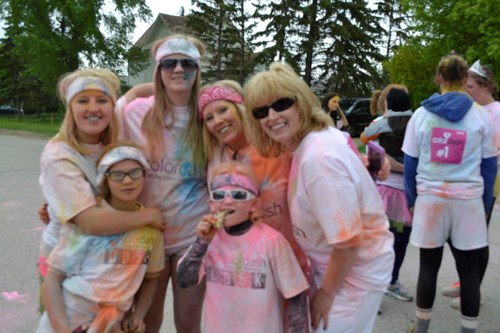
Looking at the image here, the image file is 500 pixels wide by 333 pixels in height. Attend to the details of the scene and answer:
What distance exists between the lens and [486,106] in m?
3.73

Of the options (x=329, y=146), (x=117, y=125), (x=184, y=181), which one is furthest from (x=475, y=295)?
(x=117, y=125)

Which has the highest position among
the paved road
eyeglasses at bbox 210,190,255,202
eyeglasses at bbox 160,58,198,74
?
eyeglasses at bbox 160,58,198,74

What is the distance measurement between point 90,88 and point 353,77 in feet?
87.6

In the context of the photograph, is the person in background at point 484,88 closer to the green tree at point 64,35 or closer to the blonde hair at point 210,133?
the blonde hair at point 210,133

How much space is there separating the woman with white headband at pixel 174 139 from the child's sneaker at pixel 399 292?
96.0 inches

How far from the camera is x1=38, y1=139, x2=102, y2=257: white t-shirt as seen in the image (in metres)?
2.05

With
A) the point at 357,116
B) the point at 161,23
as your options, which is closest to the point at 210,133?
the point at 357,116

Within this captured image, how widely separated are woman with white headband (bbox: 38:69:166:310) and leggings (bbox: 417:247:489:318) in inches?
79.8

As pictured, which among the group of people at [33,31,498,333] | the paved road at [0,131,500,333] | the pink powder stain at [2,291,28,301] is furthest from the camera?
the pink powder stain at [2,291,28,301]

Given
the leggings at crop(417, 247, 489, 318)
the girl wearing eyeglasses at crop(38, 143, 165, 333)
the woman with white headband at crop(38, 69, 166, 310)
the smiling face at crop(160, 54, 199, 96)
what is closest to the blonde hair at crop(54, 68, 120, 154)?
the woman with white headband at crop(38, 69, 166, 310)

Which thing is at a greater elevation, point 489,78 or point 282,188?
point 489,78

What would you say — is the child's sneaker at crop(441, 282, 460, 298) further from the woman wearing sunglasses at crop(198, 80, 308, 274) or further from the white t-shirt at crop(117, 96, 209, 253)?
the white t-shirt at crop(117, 96, 209, 253)

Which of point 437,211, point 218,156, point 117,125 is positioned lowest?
point 437,211

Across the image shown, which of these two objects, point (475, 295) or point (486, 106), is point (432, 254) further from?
point (486, 106)
